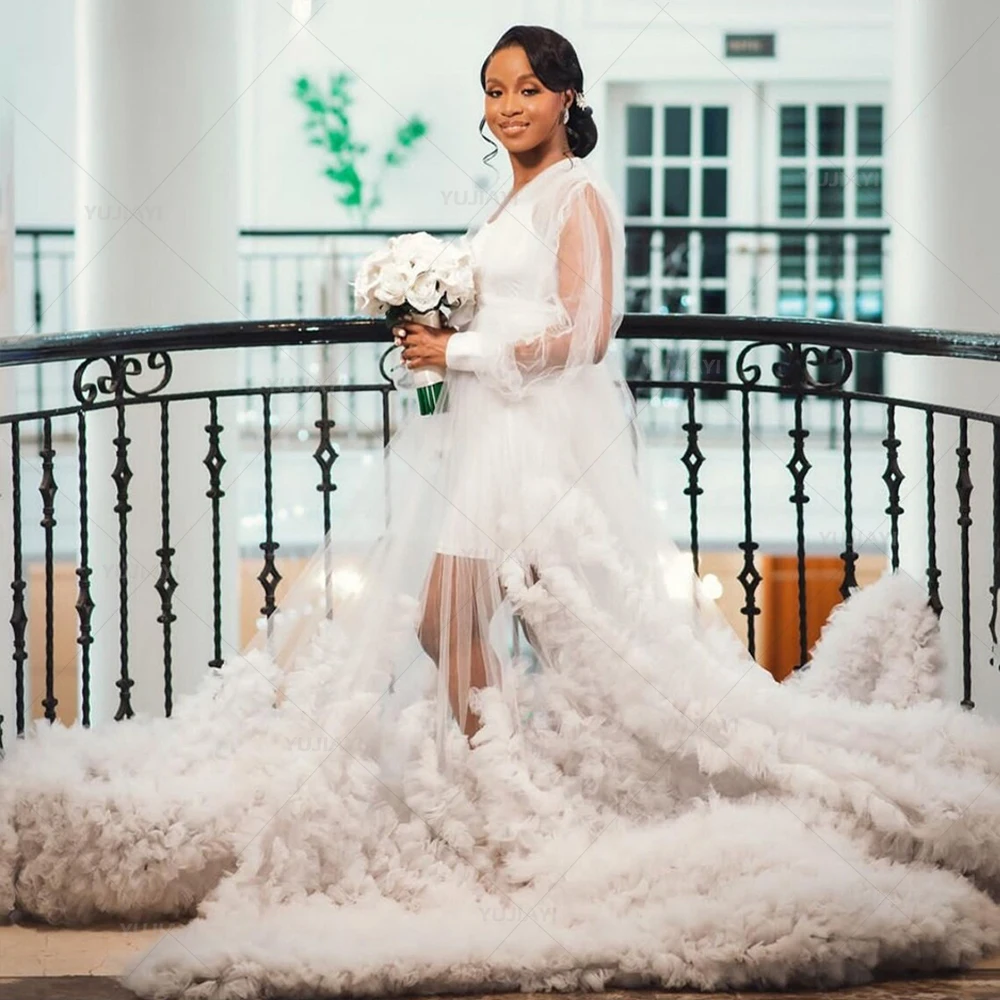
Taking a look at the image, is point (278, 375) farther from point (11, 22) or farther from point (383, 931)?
point (383, 931)

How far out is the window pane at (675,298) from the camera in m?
9.41

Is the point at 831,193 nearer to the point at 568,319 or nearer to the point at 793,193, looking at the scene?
the point at 793,193

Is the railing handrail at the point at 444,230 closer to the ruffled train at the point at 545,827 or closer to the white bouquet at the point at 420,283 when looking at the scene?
the white bouquet at the point at 420,283

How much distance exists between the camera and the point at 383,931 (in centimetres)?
234

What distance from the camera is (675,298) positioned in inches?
373

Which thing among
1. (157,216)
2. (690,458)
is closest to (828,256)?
(157,216)

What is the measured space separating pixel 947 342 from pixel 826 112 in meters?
7.27

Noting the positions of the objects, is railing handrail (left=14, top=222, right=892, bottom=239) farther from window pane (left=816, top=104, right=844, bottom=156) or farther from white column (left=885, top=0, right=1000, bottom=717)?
white column (left=885, top=0, right=1000, bottom=717)

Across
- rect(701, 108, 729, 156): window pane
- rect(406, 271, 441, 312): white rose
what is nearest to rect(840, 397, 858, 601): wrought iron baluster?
rect(406, 271, 441, 312): white rose

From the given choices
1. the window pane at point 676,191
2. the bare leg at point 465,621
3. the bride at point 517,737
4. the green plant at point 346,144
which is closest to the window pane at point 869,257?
the window pane at point 676,191

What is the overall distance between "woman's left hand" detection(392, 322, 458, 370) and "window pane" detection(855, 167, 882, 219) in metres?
7.83

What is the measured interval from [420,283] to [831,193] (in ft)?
25.8

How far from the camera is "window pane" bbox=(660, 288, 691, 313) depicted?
9406 millimetres
